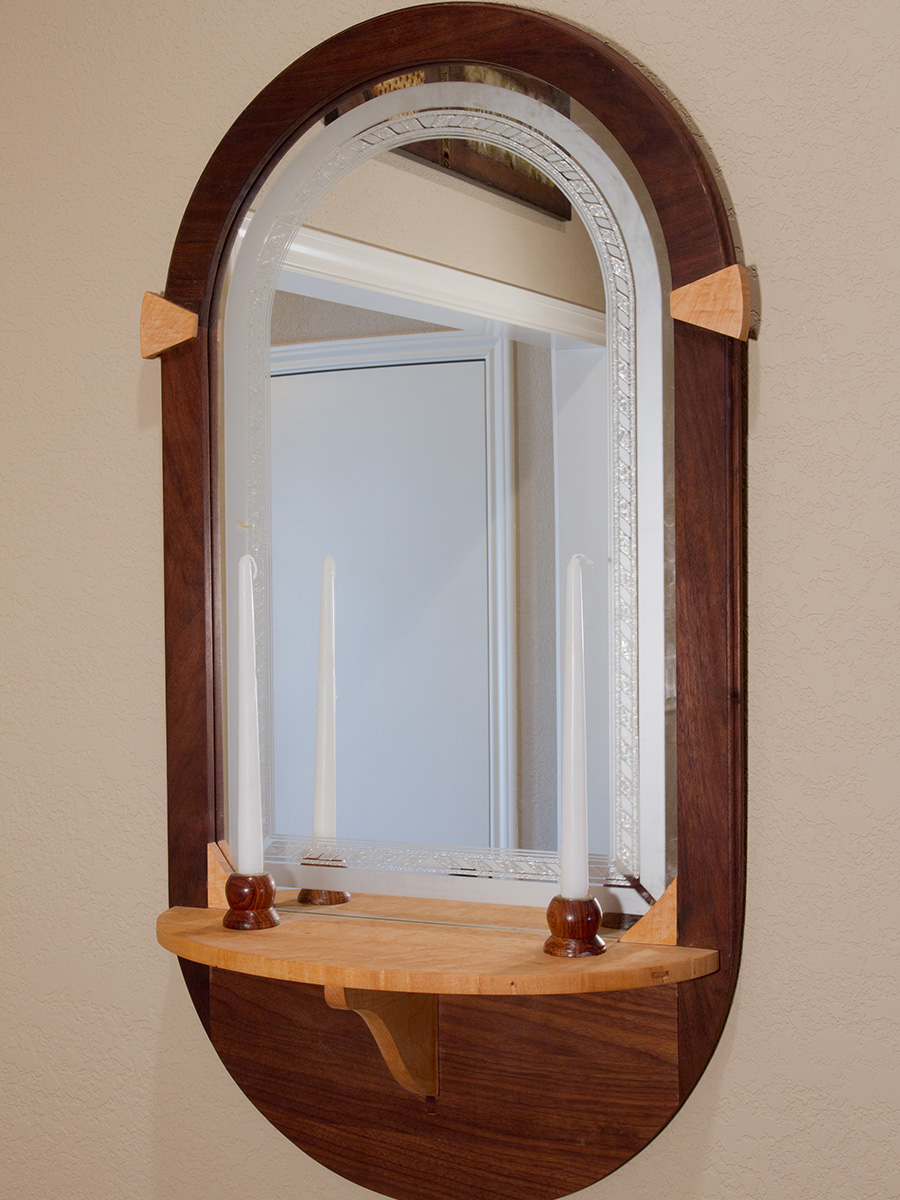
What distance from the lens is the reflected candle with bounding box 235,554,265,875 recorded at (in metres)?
0.85

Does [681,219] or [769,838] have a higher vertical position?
[681,219]

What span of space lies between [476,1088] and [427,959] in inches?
6.0

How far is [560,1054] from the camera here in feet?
2.57

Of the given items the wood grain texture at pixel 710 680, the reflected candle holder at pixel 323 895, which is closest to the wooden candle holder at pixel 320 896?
the reflected candle holder at pixel 323 895

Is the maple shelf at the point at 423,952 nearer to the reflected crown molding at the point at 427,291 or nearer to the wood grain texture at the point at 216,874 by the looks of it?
the wood grain texture at the point at 216,874

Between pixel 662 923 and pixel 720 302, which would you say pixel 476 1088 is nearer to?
pixel 662 923

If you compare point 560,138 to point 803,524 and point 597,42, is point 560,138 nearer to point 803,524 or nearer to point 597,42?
point 597,42

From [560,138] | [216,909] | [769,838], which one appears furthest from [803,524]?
[216,909]

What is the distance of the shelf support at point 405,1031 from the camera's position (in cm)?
77

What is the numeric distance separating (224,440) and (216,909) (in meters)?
0.41

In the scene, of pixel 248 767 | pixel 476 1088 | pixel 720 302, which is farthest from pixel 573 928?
pixel 720 302

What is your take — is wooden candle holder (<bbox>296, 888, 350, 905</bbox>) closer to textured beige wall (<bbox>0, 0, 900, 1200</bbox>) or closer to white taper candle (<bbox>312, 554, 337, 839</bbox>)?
white taper candle (<bbox>312, 554, 337, 839</bbox>)

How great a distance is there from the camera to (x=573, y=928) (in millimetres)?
730

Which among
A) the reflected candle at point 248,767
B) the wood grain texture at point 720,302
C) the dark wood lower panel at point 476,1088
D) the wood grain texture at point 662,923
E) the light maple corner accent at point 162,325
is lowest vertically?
the dark wood lower panel at point 476,1088
